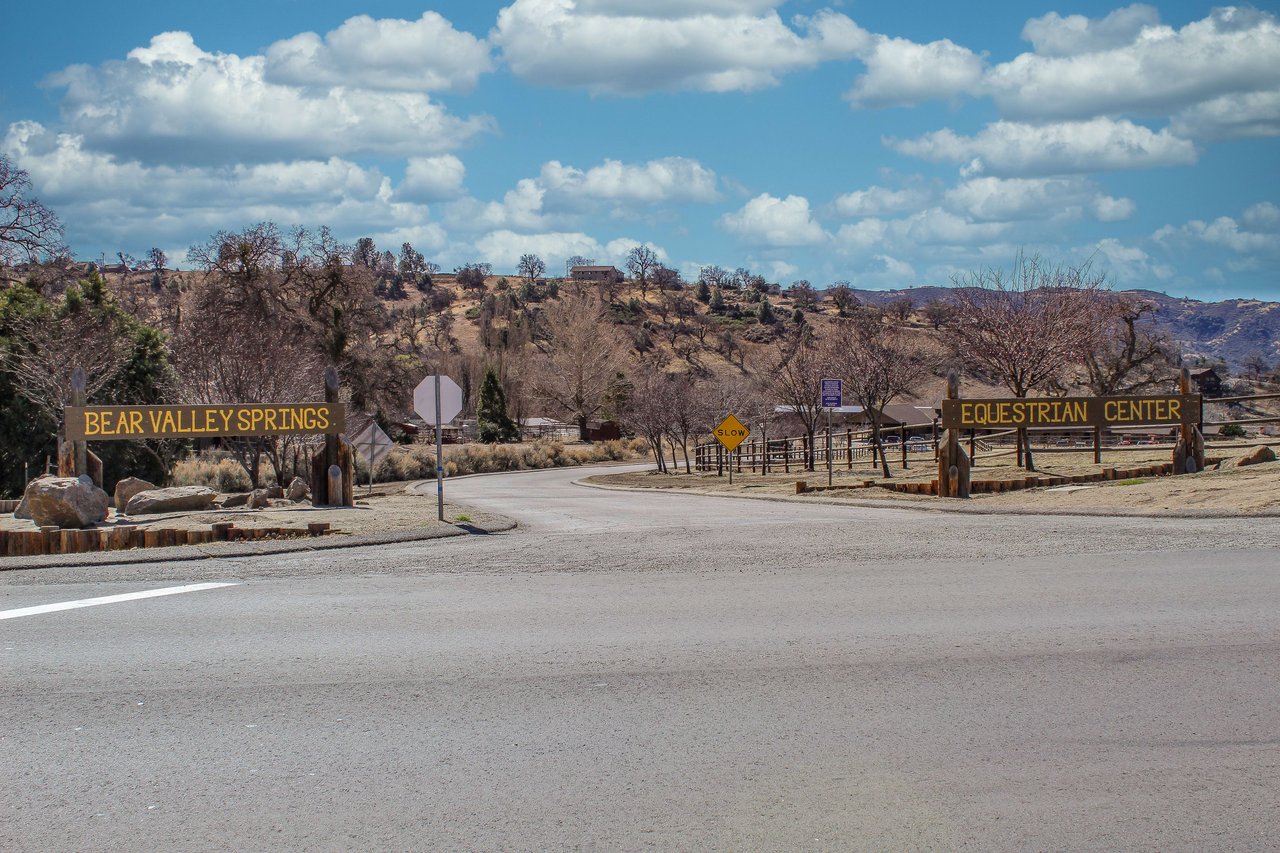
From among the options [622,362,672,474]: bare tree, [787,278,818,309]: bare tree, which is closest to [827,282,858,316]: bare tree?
[787,278,818,309]: bare tree

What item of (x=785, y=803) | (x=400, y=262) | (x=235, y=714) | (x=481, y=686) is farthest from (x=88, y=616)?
(x=400, y=262)

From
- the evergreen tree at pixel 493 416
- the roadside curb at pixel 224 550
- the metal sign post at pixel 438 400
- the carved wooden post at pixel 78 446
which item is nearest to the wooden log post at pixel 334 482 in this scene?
the metal sign post at pixel 438 400

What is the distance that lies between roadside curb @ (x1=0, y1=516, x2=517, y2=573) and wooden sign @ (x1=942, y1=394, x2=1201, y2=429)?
11.0 meters

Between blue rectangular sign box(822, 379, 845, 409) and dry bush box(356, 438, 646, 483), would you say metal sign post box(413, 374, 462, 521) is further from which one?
dry bush box(356, 438, 646, 483)

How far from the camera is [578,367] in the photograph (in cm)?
10019

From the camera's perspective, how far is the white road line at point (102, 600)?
32.1ft

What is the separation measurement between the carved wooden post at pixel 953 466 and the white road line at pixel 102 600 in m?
15.3

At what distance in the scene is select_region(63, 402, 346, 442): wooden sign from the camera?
2186 cm

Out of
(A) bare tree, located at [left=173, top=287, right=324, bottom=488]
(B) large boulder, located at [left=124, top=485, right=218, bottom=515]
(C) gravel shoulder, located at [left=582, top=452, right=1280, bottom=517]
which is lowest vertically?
(C) gravel shoulder, located at [left=582, top=452, right=1280, bottom=517]

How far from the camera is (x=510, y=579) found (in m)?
11.8

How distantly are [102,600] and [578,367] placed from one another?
89.9 metres

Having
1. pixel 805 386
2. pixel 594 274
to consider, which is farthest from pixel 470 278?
pixel 805 386

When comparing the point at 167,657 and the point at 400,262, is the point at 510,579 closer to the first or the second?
the point at 167,657

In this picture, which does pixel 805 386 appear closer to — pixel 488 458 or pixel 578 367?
pixel 488 458
